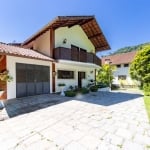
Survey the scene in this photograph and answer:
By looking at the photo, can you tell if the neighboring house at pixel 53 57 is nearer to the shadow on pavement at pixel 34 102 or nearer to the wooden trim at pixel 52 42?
the wooden trim at pixel 52 42

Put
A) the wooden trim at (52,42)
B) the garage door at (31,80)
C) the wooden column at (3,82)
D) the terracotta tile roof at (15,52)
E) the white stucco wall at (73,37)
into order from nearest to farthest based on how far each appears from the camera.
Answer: the terracotta tile roof at (15,52) < the wooden column at (3,82) < the garage door at (31,80) < the wooden trim at (52,42) < the white stucco wall at (73,37)

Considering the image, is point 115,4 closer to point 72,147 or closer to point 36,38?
point 36,38

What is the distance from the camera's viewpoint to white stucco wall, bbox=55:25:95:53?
523 inches

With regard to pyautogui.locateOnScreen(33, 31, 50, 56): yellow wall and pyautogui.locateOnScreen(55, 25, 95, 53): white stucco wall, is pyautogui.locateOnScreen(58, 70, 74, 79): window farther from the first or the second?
pyautogui.locateOnScreen(55, 25, 95, 53): white stucco wall

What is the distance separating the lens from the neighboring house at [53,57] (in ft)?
32.0

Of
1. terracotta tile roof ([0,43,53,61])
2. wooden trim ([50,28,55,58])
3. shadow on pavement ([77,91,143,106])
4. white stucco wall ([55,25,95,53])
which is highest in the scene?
white stucco wall ([55,25,95,53])

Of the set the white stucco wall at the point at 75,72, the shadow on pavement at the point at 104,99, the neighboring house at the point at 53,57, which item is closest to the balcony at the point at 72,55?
the neighboring house at the point at 53,57

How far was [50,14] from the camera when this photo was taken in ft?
45.8

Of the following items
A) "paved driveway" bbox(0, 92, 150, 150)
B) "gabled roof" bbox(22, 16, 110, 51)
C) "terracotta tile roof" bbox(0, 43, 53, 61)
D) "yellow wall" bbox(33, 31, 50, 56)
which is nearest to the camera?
"paved driveway" bbox(0, 92, 150, 150)

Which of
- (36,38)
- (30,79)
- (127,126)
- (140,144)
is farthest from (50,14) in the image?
(140,144)

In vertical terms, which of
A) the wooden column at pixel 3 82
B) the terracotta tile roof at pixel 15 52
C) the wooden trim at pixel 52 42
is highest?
the wooden trim at pixel 52 42

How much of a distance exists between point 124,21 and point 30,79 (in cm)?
1188

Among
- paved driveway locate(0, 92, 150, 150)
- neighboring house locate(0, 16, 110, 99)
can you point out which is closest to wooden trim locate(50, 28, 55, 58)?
neighboring house locate(0, 16, 110, 99)

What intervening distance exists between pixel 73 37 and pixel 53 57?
4167mm
